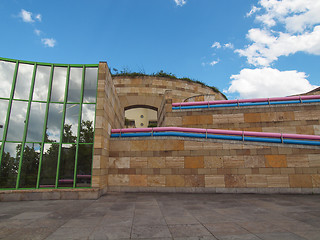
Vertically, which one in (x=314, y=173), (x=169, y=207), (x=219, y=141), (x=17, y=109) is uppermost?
(x=17, y=109)

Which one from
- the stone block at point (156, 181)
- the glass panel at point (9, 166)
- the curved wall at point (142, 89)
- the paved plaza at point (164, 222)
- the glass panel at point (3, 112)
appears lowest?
the paved plaza at point (164, 222)

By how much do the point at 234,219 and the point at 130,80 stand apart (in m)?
18.4

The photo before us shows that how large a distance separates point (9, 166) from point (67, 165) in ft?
10.0

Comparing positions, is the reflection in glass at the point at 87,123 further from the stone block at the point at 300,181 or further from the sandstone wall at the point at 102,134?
the stone block at the point at 300,181

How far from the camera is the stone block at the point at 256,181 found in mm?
10922

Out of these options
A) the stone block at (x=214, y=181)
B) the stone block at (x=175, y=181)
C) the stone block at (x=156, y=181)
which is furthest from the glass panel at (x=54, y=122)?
the stone block at (x=214, y=181)

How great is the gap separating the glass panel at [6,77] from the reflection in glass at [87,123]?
4.58 meters

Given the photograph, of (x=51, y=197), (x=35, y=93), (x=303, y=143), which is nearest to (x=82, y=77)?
(x=35, y=93)

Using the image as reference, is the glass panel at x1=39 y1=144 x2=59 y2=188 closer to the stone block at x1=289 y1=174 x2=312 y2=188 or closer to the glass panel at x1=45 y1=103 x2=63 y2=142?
the glass panel at x1=45 y1=103 x2=63 y2=142

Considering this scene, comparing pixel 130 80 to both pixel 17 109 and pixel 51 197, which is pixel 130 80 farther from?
pixel 51 197

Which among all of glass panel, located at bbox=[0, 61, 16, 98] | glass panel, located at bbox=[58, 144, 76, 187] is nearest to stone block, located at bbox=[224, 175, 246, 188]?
glass panel, located at bbox=[58, 144, 76, 187]

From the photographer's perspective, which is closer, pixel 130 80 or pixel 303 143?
pixel 303 143

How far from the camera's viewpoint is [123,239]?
14.4ft

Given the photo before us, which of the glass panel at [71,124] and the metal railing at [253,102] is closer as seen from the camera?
the glass panel at [71,124]
